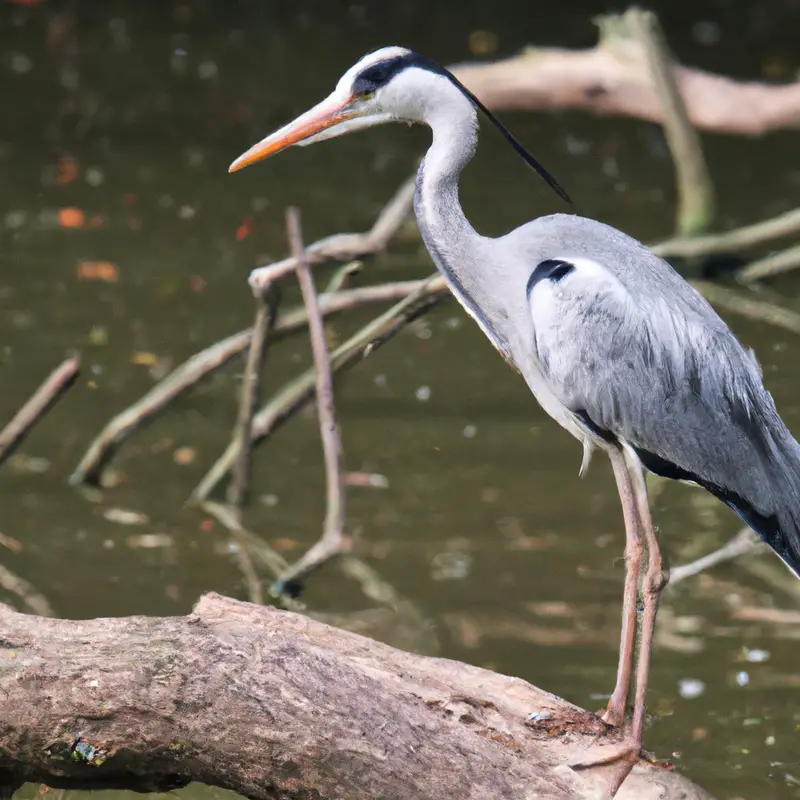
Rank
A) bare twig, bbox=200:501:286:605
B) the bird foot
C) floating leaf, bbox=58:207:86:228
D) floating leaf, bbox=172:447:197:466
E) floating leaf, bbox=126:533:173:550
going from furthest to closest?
floating leaf, bbox=58:207:86:228
floating leaf, bbox=172:447:197:466
floating leaf, bbox=126:533:173:550
bare twig, bbox=200:501:286:605
the bird foot

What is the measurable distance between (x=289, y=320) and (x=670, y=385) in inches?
81.2

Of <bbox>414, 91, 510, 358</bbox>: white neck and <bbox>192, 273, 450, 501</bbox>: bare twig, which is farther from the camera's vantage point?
<bbox>192, 273, 450, 501</bbox>: bare twig

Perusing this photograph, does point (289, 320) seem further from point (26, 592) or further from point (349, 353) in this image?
point (26, 592)

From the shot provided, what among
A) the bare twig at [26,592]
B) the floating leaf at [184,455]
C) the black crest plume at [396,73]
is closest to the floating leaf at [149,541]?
the bare twig at [26,592]

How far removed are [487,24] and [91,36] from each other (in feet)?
10.6

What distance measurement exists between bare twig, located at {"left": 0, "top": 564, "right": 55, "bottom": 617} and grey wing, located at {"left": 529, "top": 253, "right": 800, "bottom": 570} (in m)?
2.27

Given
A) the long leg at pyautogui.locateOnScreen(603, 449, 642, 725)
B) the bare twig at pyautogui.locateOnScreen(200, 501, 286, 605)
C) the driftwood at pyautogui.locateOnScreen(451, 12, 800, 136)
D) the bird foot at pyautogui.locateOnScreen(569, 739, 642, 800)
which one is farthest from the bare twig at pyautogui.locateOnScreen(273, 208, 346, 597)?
the bird foot at pyautogui.locateOnScreen(569, 739, 642, 800)

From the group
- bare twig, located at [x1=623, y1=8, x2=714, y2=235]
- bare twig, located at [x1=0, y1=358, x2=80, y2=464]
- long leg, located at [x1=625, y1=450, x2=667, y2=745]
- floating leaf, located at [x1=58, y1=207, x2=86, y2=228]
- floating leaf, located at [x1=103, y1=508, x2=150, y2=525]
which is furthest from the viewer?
floating leaf, located at [x1=58, y1=207, x2=86, y2=228]

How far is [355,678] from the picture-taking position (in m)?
2.99

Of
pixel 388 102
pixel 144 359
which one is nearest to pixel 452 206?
pixel 388 102

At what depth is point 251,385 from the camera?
5020mm

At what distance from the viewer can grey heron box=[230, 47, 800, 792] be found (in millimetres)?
3342

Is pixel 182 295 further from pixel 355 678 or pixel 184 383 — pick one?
pixel 355 678

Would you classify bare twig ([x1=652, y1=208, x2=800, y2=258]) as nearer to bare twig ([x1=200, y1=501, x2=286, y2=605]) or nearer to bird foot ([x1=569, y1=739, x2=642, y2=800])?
bare twig ([x1=200, y1=501, x2=286, y2=605])
